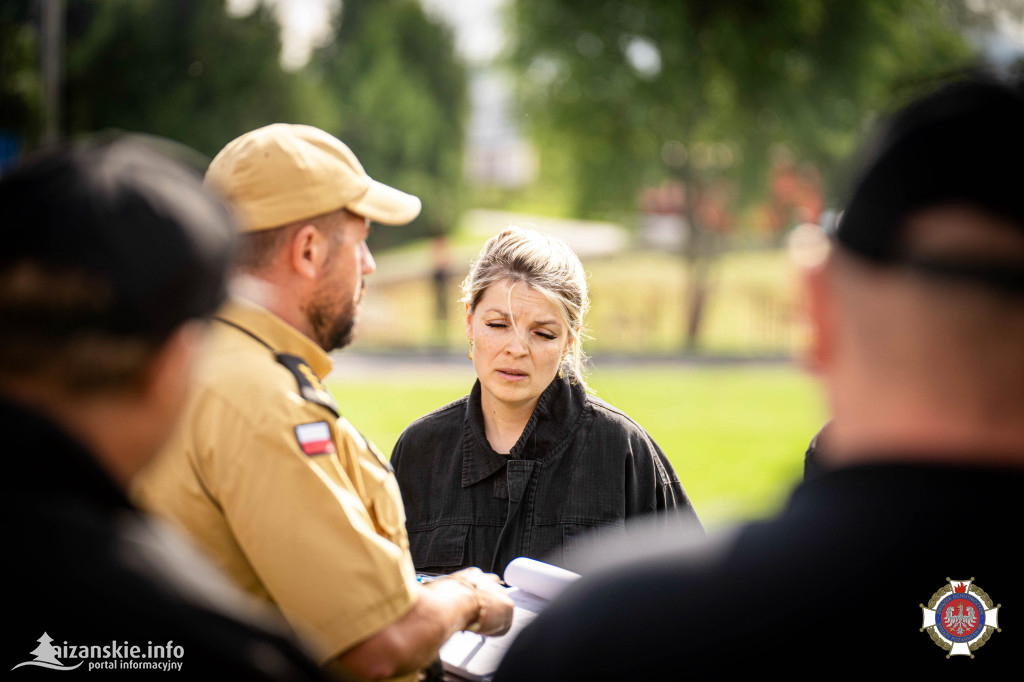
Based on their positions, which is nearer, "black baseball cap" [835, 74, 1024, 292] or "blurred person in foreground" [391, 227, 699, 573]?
"black baseball cap" [835, 74, 1024, 292]

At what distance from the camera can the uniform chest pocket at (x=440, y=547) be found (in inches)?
121

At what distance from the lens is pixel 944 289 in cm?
101

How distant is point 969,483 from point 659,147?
23.0 meters

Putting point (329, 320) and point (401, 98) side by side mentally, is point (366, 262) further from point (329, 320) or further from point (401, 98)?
point (401, 98)

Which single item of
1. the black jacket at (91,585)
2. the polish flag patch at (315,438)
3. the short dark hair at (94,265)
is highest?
the short dark hair at (94,265)

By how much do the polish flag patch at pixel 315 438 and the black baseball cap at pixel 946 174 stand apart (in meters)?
1.11

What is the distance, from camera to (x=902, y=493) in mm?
994

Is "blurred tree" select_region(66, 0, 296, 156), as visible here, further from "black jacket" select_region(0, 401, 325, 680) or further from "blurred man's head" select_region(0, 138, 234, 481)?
"black jacket" select_region(0, 401, 325, 680)

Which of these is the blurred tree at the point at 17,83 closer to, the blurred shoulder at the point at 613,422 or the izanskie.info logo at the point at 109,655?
the blurred shoulder at the point at 613,422

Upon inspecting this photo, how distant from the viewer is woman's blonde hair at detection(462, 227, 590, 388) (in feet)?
10.8

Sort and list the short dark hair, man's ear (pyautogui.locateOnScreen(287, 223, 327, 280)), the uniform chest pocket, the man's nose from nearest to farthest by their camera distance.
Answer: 1. the short dark hair
2. man's ear (pyautogui.locateOnScreen(287, 223, 327, 280))
3. the man's nose
4. the uniform chest pocket

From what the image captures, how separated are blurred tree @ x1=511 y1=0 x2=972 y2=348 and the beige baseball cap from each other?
20.8 metres

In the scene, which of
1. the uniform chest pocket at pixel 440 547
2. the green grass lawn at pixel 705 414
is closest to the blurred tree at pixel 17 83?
the green grass lawn at pixel 705 414

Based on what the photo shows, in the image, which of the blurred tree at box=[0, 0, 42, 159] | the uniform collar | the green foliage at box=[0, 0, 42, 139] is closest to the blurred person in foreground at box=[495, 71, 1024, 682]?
the uniform collar
